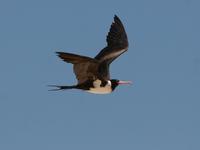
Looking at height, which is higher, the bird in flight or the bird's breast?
the bird in flight

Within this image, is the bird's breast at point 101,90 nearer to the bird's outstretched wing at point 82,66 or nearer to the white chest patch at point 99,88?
the white chest patch at point 99,88

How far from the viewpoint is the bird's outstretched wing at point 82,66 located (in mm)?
17312

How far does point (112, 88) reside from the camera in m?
20.2

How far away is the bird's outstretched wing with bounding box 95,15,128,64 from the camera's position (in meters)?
21.1

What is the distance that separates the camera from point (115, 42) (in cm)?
2202

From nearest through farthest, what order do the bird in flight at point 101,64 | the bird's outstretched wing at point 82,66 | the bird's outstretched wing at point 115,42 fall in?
the bird's outstretched wing at point 82,66, the bird in flight at point 101,64, the bird's outstretched wing at point 115,42

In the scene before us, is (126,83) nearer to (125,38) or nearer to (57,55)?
(125,38)

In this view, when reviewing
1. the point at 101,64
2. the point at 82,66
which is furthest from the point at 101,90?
the point at 82,66

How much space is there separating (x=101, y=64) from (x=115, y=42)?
2.52m

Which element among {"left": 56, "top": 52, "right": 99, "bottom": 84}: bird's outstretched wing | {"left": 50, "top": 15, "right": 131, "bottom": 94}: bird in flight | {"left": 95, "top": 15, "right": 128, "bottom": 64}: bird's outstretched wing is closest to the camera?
{"left": 56, "top": 52, "right": 99, "bottom": 84}: bird's outstretched wing

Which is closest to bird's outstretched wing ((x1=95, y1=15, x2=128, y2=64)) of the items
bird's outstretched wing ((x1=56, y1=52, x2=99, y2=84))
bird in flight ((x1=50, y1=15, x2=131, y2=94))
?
bird in flight ((x1=50, y1=15, x2=131, y2=94))

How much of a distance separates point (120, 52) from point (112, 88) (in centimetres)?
170

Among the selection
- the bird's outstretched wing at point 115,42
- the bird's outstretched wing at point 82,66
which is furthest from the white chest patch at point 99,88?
the bird's outstretched wing at point 115,42

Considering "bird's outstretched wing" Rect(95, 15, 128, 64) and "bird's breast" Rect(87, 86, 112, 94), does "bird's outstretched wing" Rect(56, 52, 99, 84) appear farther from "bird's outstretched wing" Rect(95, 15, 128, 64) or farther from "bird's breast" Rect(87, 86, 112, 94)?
"bird's outstretched wing" Rect(95, 15, 128, 64)
